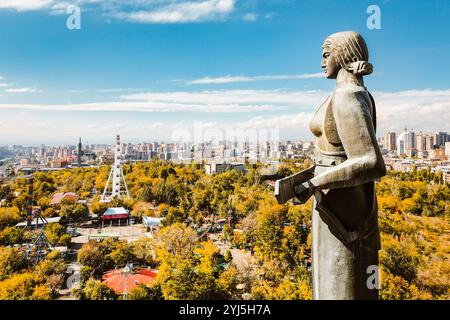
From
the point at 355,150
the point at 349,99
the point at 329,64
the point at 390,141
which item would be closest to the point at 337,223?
the point at 355,150

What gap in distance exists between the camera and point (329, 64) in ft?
5.59

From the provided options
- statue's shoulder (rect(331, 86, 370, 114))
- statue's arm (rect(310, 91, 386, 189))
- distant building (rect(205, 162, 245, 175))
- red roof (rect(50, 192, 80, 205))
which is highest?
statue's shoulder (rect(331, 86, 370, 114))

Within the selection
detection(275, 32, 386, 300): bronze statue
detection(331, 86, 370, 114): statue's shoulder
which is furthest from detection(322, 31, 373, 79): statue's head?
detection(331, 86, 370, 114): statue's shoulder

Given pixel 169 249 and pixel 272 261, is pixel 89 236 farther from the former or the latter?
pixel 272 261

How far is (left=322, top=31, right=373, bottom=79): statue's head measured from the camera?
5.28 ft

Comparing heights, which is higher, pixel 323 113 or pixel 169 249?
pixel 323 113

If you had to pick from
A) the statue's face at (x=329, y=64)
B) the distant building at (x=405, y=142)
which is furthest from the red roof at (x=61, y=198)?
the distant building at (x=405, y=142)

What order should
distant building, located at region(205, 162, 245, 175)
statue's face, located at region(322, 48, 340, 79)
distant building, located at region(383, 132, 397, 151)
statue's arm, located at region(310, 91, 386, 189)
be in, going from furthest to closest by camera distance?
distant building, located at region(383, 132, 397, 151) < distant building, located at region(205, 162, 245, 175) < statue's face, located at region(322, 48, 340, 79) < statue's arm, located at region(310, 91, 386, 189)

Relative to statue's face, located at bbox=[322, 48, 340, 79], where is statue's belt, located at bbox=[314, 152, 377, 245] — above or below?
below

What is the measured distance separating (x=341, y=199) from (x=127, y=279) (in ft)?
30.0

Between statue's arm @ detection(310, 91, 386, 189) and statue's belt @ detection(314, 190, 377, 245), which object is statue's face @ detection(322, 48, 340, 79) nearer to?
statue's arm @ detection(310, 91, 386, 189)
